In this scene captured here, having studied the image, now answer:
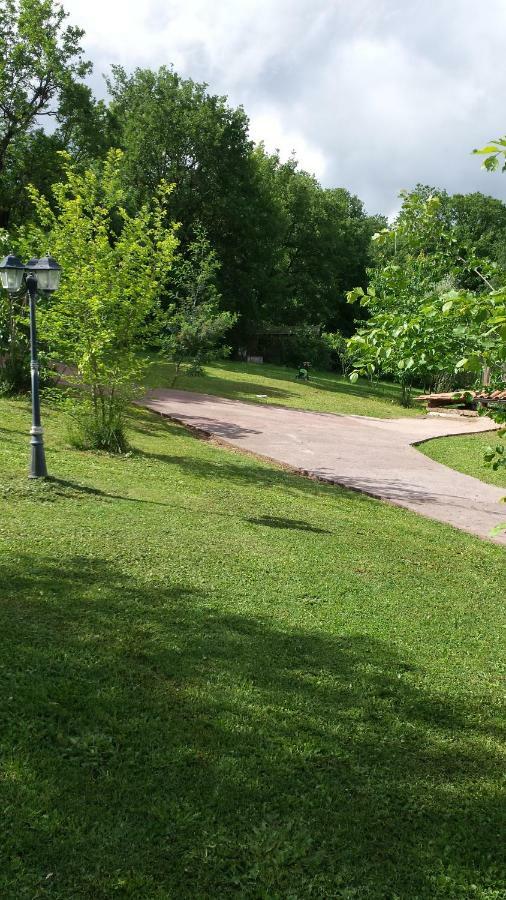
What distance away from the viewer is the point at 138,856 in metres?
2.70

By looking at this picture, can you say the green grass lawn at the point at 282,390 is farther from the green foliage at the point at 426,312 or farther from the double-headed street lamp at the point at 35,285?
the green foliage at the point at 426,312

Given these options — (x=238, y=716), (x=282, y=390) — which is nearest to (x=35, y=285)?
(x=238, y=716)

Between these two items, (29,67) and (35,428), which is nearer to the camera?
(35,428)

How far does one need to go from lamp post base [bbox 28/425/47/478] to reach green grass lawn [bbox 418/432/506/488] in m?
8.32

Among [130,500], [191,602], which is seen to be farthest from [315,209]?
[191,602]

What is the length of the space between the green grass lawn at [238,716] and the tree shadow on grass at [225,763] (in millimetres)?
11

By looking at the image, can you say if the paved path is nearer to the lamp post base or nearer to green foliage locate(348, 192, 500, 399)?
the lamp post base

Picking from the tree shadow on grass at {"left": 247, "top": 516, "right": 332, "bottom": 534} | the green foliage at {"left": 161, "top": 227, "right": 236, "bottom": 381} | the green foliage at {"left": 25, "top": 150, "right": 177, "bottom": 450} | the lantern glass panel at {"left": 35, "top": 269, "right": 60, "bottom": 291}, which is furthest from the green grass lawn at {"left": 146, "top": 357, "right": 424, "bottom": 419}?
the tree shadow on grass at {"left": 247, "top": 516, "right": 332, "bottom": 534}

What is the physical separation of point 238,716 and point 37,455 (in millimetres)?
5861

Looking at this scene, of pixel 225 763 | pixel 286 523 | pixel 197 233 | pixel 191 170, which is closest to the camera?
pixel 225 763

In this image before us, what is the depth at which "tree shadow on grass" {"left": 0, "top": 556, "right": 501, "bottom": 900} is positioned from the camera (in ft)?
8.91

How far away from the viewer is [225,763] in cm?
336

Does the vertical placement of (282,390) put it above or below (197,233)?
below

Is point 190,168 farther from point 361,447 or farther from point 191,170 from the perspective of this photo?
point 361,447
